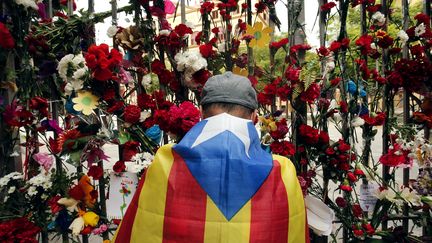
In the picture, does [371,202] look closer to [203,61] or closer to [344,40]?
[344,40]

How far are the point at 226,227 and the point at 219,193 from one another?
0.10 metres

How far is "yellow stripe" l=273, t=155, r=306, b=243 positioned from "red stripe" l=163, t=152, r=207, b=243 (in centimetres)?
27

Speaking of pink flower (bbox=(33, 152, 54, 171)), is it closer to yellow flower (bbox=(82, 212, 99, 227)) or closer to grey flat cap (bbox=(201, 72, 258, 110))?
yellow flower (bbox=(82, 212, 99, 227))

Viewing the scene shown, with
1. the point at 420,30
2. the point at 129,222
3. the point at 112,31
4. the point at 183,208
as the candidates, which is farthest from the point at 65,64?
the point at 420,30

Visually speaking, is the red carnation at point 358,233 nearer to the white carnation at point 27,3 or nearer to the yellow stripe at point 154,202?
the yellow stripe at point 154,202

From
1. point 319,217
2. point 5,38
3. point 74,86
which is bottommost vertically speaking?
point 319,217

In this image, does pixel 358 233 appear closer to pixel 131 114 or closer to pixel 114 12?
pixel 131 114

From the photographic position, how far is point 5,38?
192 centimetres

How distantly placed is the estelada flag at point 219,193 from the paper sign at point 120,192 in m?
0.64

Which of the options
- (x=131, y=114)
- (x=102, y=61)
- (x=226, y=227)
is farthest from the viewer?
(x=131, y=114)

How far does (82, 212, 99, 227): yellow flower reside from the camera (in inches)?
77.2

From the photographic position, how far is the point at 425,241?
2.14 m

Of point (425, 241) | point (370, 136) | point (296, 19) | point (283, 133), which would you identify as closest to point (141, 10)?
point (296, 19)

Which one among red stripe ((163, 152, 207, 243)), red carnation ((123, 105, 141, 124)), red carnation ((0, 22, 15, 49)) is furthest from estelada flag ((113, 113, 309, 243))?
red carnation ((0, 22, 15, 49))
